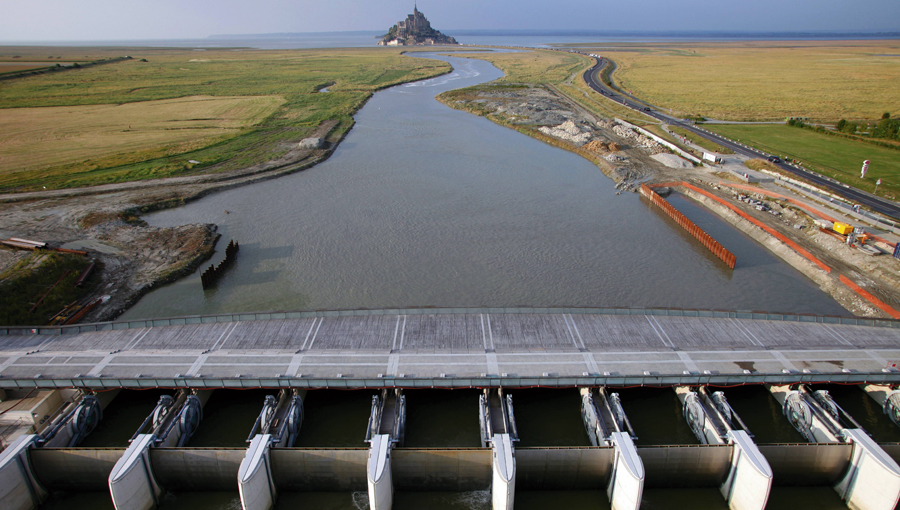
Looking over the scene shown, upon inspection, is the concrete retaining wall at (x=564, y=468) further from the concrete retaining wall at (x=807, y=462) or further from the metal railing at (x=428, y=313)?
the metal railing at (x=428, y=313)

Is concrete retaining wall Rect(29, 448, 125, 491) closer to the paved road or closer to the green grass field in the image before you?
the paved road

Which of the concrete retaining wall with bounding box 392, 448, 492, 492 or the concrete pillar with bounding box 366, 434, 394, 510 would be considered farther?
the concrete retaining wall with bounding box 392, 448, 492, 492

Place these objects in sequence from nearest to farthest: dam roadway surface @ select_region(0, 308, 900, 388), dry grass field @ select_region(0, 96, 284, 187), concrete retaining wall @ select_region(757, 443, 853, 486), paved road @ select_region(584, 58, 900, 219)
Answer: concrete retaining wall @ select_region(757, 443, 853, 486)
dam roadway surface @ select_region(0, 308, 900, 388)
paved road @ select_region(584, 58, 900, 219)
dry grass field @ select_region(0, 96, 284, 187)

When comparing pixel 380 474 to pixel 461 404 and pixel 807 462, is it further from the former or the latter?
pixel 807 462

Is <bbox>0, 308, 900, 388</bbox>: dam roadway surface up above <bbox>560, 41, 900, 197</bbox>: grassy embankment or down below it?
below

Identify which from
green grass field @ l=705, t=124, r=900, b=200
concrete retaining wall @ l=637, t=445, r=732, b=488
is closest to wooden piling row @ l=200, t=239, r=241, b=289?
concrete retaining wall @ l=637, t=445, r=732, b=488

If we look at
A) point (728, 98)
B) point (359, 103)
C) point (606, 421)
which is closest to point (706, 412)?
point (606, 421)

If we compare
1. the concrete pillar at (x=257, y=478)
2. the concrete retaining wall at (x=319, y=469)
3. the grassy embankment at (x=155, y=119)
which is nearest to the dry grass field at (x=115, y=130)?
the grassy embankment at (x=155, y=119)
